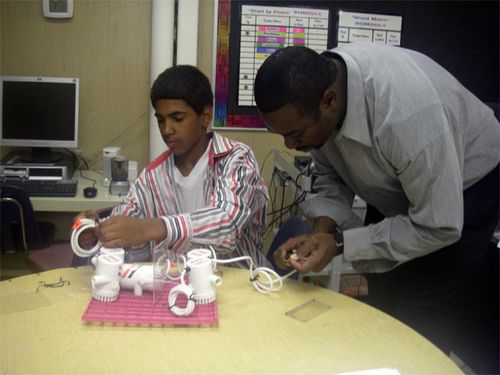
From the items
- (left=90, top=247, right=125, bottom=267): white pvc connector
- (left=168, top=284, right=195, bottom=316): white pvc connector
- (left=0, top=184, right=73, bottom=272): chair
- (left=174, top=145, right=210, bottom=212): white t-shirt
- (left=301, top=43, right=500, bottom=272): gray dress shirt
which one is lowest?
(left=0, top=184, right=73, bottom=272): chair

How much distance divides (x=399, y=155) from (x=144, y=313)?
71 centimetres

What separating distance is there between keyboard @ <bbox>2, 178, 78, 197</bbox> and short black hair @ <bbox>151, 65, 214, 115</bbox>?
1160 mm

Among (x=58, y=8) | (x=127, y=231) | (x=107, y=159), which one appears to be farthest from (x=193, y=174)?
(x=58, y=8)

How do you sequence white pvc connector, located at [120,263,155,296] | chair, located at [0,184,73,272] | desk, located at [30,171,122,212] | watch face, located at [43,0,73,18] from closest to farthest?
white pvc connector, located at [120,263,155,296], chair, located at [0,184,73,272], desk, located at [30,171,122,212], watch face, located at [43,0,73,18]

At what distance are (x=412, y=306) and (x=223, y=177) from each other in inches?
27.6

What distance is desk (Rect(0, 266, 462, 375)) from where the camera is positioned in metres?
1.04

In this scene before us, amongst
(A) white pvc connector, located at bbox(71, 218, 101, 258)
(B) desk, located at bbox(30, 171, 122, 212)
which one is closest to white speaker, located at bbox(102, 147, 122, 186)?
(B) desk, located at bbox(30, 171, 122, 212)

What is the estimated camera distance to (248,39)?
3.23m

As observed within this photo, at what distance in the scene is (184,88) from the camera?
175 centimetres

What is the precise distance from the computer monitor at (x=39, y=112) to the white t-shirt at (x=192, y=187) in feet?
4.89

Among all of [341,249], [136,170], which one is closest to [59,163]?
[136,170]

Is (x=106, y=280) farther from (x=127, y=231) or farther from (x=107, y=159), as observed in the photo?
(x=107, y=159)

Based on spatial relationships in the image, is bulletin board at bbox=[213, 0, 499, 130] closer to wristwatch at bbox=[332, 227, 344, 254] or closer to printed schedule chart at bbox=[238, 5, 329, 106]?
printed schedule chart at bbox=[238, 5, 329, 106]

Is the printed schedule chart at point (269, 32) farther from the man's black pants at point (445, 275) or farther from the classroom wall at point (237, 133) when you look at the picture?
the man's black pants at point (445, 275)
